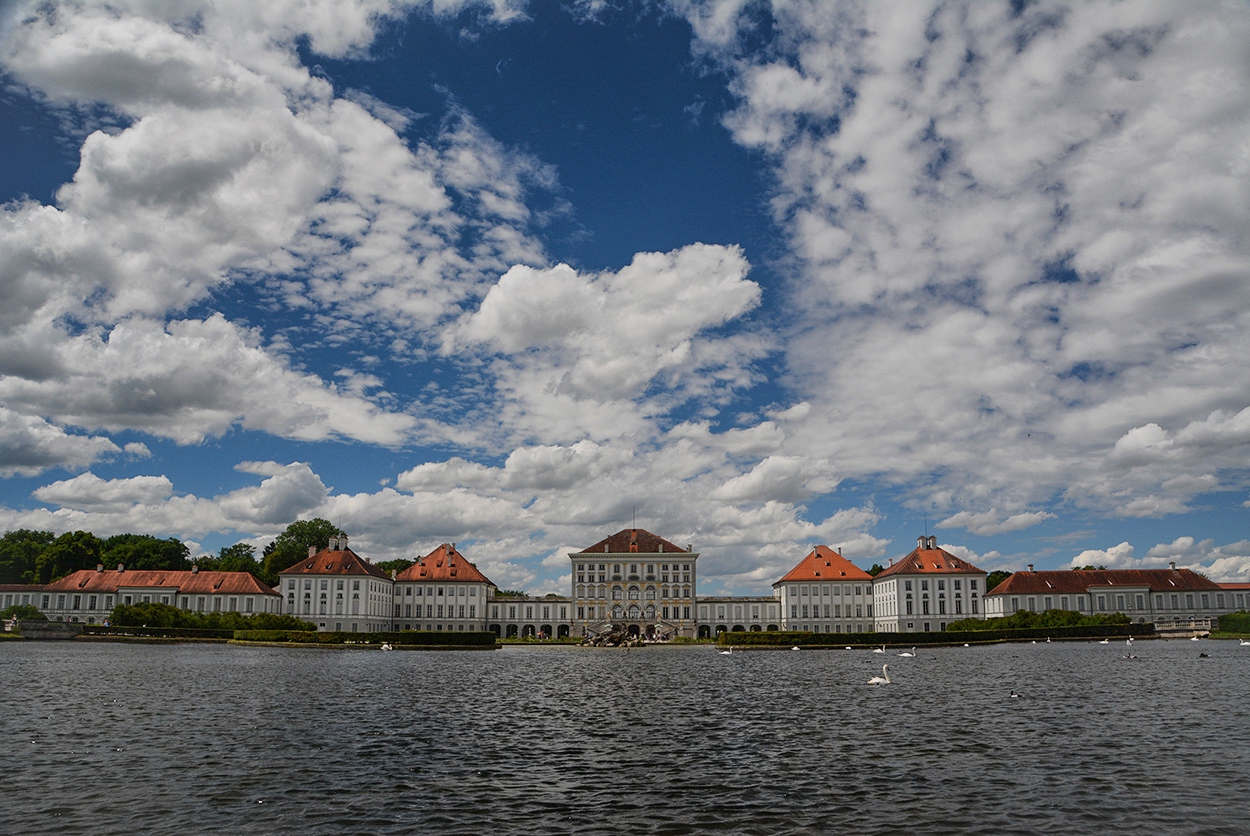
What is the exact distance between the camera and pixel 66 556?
4995 inches

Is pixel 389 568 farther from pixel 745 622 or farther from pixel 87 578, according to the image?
pixel 745 622

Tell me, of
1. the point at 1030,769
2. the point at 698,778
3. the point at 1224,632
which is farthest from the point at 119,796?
the point at 1224,632

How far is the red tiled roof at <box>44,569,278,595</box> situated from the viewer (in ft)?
382

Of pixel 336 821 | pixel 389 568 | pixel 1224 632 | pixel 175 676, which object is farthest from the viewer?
pixel 389 568

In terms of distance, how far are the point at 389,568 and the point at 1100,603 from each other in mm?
115426

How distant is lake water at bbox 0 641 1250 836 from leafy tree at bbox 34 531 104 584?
101 metres

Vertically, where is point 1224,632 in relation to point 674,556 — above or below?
below

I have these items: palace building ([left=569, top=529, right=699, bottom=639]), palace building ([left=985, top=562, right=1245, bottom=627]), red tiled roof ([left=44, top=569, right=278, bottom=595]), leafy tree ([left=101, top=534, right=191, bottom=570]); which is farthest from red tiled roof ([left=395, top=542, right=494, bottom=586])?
palace building ([left=985, top=562, right=1245, bottom=627])

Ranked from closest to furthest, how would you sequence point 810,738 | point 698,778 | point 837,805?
point 837,805 < point 698,778 < point 810,738

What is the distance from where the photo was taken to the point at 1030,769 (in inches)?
775

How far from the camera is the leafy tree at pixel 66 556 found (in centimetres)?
12656

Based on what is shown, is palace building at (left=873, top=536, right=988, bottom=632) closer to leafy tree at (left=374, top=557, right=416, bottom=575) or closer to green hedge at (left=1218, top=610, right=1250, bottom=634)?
green hedge at (left=1218, top=610, right=1250, bottom=634)

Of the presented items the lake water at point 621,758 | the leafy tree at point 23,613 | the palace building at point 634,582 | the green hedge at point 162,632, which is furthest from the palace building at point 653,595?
the lake water at point 621,758

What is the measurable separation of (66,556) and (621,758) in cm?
13222
